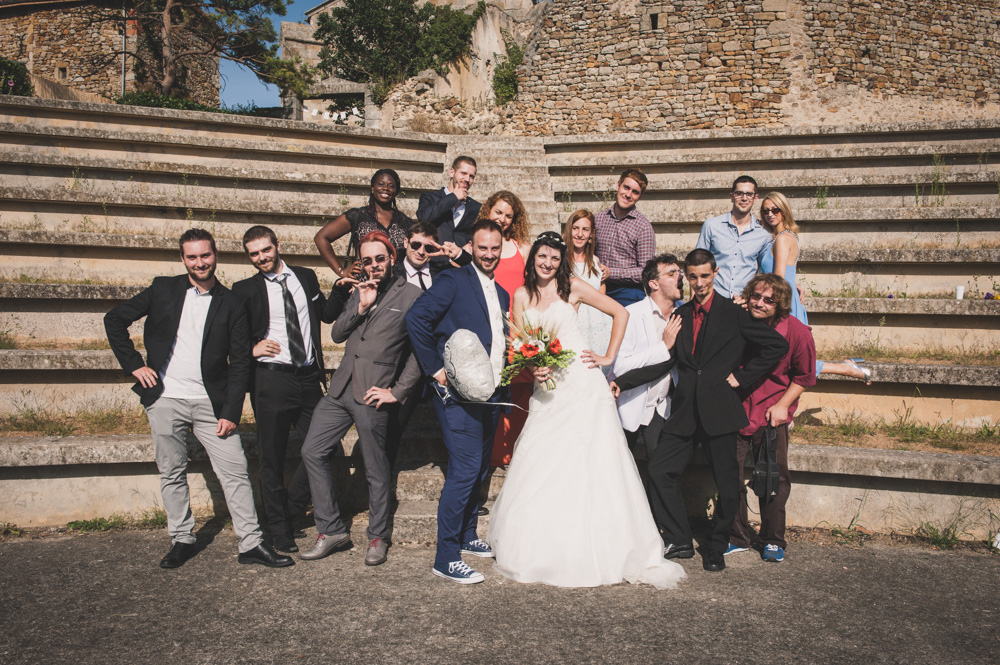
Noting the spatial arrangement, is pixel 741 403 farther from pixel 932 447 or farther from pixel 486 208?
pixel 486 208

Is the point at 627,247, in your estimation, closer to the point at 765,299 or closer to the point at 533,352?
the point at 765,299

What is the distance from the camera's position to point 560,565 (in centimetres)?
367

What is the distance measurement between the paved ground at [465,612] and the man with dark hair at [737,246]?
2.20 metres

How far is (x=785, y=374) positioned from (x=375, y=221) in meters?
3.36

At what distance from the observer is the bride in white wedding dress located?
3.71 m

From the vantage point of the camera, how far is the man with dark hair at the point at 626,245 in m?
5.19

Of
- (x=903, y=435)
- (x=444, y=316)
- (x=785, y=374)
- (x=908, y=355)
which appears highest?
(x=444, y=316)

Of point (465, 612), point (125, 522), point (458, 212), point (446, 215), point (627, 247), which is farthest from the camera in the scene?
point (458, 212)

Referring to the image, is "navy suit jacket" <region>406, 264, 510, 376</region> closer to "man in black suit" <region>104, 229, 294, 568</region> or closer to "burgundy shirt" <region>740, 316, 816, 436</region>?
"man in black suit" <region>104, 229, 294, 568</region>

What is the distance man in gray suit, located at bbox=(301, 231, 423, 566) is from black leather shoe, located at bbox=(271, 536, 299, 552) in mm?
151

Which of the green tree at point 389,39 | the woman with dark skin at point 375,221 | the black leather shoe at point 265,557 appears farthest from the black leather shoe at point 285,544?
the green tree at point 389,39

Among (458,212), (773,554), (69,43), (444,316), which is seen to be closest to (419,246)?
(444,316)

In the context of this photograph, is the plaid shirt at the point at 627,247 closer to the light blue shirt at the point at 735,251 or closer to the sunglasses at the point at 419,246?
the light blue shirt at the point at 735,251

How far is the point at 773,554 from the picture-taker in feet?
13.5
